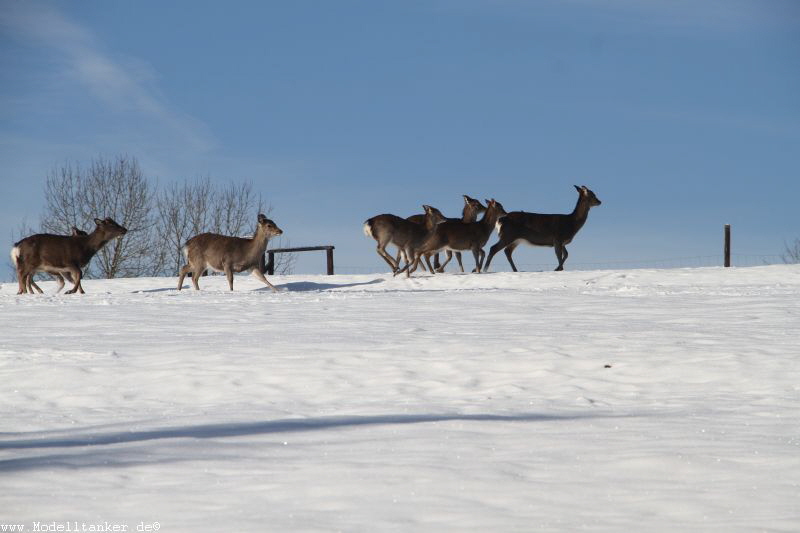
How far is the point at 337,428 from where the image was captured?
707cm

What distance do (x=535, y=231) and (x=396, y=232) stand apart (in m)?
4.14

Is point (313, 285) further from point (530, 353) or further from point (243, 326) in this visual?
point (530, 353)

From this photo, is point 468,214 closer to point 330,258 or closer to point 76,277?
point 330,258

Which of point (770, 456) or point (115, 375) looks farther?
point (115, 375)

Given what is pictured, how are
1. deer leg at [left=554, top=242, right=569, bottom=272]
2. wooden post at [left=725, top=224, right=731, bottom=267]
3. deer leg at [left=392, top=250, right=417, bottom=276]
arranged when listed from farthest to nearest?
wooden post at [left=725, top=224, right=731, bottom=267] → deer leg at [left=554, top=242, right=569, bottom=272] → deer leg at [left=392, top=250, right=417, bottom=276]

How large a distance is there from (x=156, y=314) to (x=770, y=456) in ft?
34.4

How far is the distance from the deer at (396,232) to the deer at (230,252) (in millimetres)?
3848

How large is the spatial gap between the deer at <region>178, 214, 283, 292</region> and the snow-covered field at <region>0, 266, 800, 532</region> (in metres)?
5.25

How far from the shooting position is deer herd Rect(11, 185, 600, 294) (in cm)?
2186

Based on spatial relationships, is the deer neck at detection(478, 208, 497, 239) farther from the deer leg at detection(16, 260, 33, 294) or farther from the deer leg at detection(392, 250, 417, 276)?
the deer leg at detection(16, 260, 33, 294)

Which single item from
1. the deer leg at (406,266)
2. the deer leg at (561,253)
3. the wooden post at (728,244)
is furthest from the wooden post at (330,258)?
the wooden post at (728,244)

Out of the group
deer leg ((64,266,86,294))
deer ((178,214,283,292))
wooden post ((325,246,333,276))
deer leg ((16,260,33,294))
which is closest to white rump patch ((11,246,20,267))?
deer leg ((16,260,33,294))

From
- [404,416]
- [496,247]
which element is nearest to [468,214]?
[496,247]

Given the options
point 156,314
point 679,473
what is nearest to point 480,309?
point 156,314
